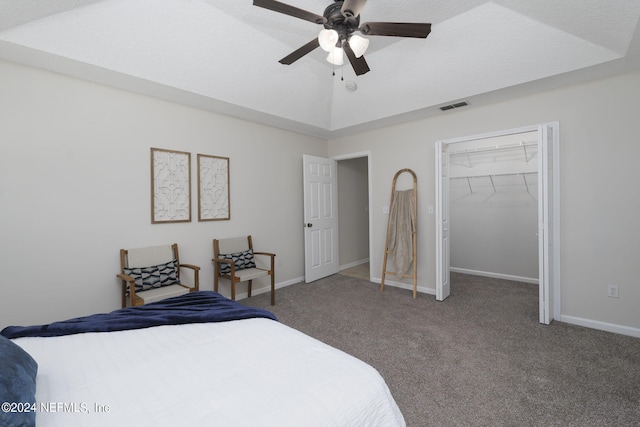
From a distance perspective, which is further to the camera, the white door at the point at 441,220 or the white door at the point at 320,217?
the white door at the point at 320,217

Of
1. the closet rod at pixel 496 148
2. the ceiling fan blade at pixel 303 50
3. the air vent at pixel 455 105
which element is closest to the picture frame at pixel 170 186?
the ceiling fan blade at pixel 303 50

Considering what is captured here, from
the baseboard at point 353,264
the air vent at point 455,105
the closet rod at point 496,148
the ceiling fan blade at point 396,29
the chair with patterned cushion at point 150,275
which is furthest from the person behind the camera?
the baseboard at point 353,264

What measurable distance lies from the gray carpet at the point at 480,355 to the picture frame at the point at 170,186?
1451 millimetres

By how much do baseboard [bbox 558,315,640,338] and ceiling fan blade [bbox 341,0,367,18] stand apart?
3486 mm

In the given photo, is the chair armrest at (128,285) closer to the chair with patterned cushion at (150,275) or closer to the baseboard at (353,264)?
the chair with patterned cushion at (150,275)

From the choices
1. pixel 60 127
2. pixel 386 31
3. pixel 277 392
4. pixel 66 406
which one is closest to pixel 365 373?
pixel 277 392

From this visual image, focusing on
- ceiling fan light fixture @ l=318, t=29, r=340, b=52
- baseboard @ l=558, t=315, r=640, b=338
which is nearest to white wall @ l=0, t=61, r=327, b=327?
ceiling fan light fixture @ l=318, t=29, r=340, b=52

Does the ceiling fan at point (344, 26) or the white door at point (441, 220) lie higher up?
the ceiling fan at point (344, 26)

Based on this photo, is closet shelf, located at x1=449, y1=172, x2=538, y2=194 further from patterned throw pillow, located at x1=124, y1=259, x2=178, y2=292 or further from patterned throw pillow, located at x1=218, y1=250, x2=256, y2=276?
patterned throw pillow, located at x1=124, y1=259, x2=178, y2=292

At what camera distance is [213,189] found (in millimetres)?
3588

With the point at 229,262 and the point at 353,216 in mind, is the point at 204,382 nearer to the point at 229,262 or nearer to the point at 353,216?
the point at 229,262

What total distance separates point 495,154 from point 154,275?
16.6 feet

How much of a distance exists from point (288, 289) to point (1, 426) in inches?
139

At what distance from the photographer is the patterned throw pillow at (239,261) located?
3.53 meters
